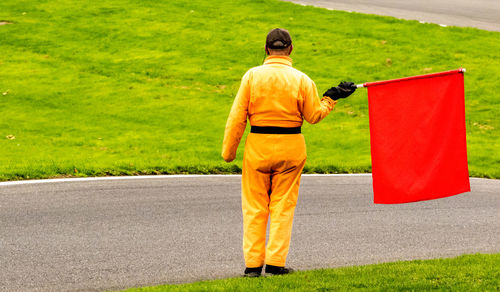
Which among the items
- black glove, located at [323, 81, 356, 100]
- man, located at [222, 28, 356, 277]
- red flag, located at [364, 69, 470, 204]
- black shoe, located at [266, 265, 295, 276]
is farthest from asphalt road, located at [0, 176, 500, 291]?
black glove, located at [323, 81, 356, 100]

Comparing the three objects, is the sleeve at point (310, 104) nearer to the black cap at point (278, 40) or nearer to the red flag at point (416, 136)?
the black cap at point (278, 40)

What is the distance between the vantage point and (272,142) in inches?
224

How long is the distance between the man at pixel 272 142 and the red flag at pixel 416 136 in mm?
514

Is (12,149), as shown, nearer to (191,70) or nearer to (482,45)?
(191,70)

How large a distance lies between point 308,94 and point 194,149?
8275 millimetres

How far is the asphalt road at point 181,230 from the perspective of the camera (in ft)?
20.7

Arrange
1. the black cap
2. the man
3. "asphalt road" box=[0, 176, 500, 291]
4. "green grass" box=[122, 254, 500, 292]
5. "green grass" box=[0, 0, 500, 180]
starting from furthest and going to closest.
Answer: "green grass" box=[0, 0, 500, 180]
"asphalt road" box=[0, 176, 500, 291]
the black cap
the man
"green grass" box=[122, 254, 500, 292]

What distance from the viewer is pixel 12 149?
527 inches

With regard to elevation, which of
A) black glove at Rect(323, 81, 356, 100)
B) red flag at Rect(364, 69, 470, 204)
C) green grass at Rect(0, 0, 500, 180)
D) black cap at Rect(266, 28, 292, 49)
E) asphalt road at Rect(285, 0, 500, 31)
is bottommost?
green grass at Rect(0, 0, 500, 180)

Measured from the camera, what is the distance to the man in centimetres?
570

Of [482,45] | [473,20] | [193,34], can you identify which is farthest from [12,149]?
[473,20]

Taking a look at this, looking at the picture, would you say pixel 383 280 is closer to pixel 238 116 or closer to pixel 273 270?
pixel 273 270

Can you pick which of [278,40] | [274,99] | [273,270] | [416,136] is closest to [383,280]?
[273,270]

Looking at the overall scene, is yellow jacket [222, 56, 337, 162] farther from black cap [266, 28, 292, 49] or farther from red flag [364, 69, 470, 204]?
red flag [364, 69, 470, 204]
